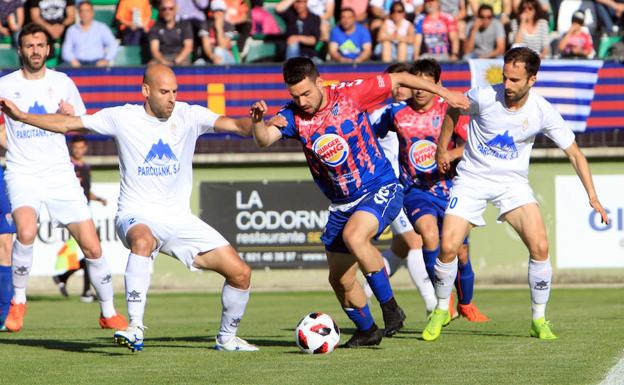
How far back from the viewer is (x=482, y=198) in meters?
10.5

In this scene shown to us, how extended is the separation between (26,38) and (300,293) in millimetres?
8482

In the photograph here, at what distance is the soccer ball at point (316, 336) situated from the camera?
9.44m

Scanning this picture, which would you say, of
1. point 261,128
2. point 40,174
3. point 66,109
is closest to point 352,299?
point 261,128

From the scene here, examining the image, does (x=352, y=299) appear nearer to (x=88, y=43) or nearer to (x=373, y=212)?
(x=373, y=212)

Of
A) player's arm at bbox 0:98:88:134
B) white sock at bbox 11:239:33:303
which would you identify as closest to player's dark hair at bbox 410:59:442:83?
player's arm at bbox 0:98:88:134

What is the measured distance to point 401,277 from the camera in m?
19.8

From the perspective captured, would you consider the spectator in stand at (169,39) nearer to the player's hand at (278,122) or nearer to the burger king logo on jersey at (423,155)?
the burger king logo on jersey at (423,155)

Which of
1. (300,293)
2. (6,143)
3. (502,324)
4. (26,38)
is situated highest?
(26,38)

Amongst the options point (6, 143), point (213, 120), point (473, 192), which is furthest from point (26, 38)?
point (473, 192)

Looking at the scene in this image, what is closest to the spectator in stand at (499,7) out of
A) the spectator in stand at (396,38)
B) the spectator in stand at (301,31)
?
the spectator in stand at (396,38)

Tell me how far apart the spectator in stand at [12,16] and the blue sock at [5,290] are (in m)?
9.44

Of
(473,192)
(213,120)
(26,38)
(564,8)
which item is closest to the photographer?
(213,120)

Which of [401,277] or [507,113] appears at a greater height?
[507,113]

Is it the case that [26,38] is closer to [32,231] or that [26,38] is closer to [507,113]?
[32,231]
